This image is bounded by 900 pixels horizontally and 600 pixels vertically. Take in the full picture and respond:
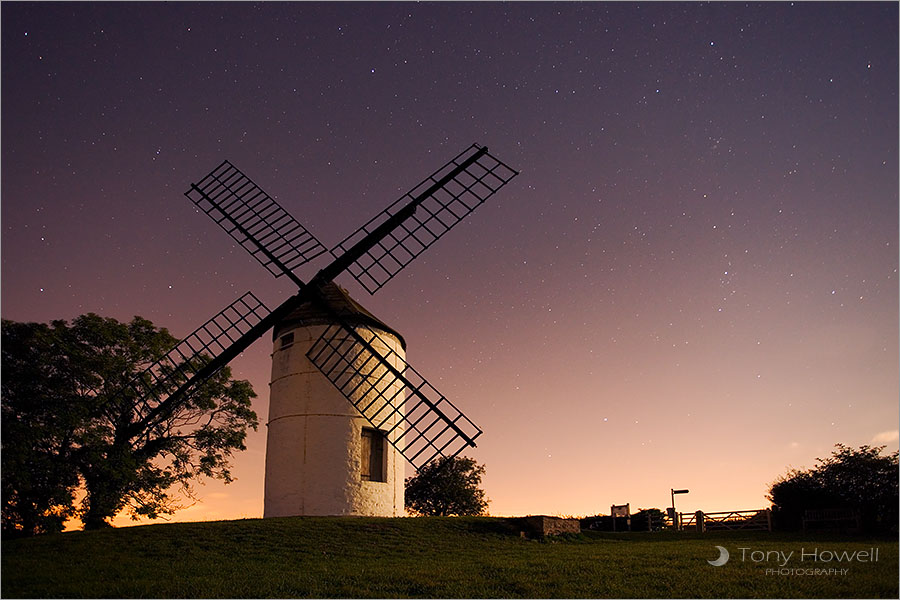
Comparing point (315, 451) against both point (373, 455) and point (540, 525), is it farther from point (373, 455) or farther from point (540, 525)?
point (540, 525)

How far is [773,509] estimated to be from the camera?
1187 inches

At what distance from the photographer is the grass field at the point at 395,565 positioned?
1387cm

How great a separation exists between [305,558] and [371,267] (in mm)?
9965

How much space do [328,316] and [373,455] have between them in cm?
502

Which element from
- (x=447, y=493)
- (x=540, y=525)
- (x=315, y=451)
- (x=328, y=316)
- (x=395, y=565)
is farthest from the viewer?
(x=447, y=493)

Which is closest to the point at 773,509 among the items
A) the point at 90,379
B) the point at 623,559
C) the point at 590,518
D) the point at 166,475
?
the point at 590,518

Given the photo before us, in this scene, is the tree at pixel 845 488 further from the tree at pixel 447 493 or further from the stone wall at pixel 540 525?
the tree at pixel 447 493

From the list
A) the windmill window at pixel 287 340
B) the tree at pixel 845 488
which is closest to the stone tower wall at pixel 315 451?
the windmill window at pixel 287 340

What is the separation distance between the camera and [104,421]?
23969 millimetres

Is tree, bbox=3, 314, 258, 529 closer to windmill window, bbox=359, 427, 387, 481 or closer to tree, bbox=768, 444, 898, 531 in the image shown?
windmill window, bbox=359, 427, 387, 481

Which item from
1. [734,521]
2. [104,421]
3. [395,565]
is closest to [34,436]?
[104,421]

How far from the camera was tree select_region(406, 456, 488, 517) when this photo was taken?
4369 cm

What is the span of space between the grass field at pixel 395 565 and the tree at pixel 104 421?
2.32m

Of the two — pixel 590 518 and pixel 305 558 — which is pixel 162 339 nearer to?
pixel 305 558
